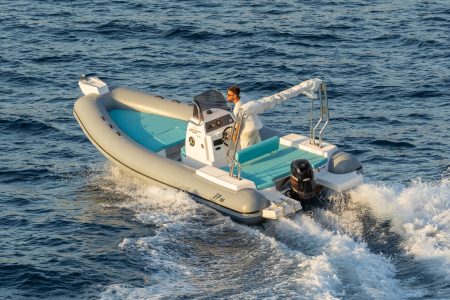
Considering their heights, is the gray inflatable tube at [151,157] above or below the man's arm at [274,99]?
below

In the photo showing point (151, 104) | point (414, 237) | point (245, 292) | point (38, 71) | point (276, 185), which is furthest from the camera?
point (38, 71)

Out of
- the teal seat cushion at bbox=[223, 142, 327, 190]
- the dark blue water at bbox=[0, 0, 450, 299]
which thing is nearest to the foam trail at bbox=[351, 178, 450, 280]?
the dark blue water at bbox=[0, 0, 450, 299]

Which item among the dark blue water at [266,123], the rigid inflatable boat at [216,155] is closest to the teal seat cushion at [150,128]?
the rigid inflatable boat at [216,155]

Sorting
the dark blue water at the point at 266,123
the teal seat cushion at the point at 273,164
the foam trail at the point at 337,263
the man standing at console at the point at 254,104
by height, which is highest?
the man standing at console at the point at 254,104

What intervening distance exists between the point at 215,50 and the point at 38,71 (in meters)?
5.04

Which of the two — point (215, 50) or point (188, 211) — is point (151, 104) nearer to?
point (188, 211)

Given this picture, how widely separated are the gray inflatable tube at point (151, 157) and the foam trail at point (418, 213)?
2016 mm

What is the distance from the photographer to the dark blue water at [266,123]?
17.2 m

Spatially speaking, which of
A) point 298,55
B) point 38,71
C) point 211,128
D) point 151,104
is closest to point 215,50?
point 298,55

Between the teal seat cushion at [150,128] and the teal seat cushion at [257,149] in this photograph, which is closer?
the teal seat cushion at [257,149]

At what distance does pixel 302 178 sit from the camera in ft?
62.0

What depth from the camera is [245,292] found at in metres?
16.5

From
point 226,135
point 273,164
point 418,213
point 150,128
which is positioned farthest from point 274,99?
point 150,128

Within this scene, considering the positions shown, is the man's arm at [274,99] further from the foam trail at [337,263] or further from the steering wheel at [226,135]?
the foam trail at [337,263]
